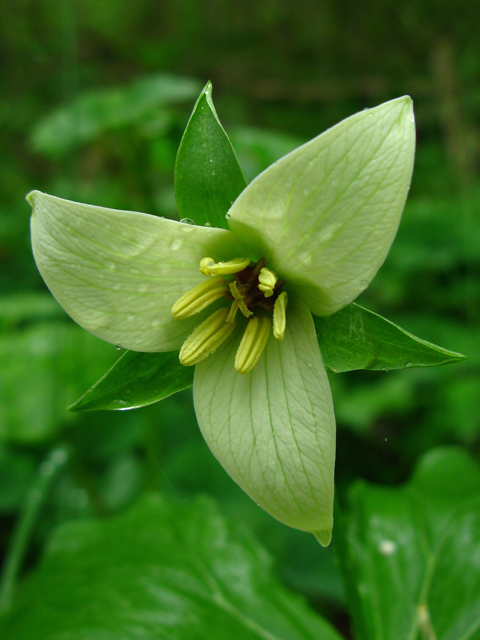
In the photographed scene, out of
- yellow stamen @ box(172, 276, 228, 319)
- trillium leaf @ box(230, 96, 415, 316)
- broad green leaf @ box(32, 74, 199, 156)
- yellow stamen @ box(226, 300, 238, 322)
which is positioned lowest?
yellow stamen @ box(226, 300, 238, 322)

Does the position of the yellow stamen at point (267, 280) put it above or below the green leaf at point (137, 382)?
above

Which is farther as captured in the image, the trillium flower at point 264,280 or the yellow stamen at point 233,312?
the yellow stamen at point 233,312

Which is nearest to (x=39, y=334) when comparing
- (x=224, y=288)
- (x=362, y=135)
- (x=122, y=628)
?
(x=122, y=628)

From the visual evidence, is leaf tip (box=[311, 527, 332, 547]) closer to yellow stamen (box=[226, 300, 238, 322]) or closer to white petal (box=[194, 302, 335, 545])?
white petal (box=[194, 302, 335, 545])

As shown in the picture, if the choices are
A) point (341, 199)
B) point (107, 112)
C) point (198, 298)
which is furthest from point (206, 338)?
point (107, 112)

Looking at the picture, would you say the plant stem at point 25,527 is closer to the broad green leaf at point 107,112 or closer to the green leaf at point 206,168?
the green leaf at point 206,168

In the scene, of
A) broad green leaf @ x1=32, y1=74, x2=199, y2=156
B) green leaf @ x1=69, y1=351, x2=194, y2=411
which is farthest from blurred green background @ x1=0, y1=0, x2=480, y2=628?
green leaf @ x1=69, y1=351, x2=194, y2=411

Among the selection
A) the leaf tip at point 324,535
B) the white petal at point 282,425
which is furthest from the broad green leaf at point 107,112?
the leaf tip at point 324,535
